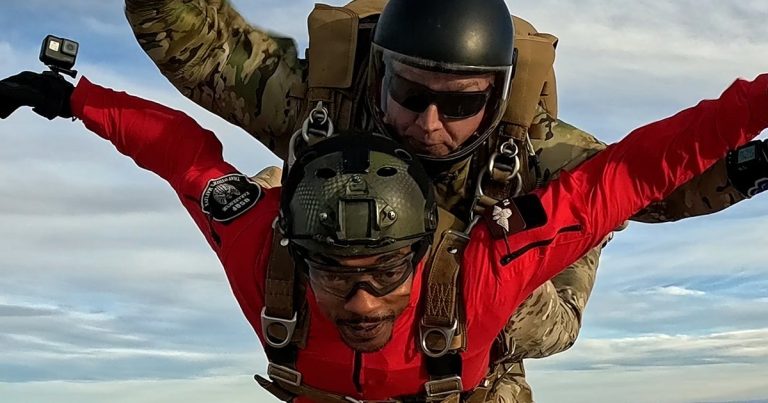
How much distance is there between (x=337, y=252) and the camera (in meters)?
3.34

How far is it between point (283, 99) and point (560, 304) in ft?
5.04

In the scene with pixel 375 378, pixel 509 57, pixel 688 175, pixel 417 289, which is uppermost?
pixel 509 57

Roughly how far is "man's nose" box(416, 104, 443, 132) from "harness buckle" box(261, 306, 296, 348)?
2.80ft

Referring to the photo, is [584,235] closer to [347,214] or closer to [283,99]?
[347,214]

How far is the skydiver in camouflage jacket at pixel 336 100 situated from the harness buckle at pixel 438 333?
1.87ft

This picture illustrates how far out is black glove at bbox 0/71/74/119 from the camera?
4195mm

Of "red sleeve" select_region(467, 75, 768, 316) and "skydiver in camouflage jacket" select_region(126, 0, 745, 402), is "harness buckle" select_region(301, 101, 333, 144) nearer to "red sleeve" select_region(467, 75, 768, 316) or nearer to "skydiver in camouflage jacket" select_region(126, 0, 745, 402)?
"skydiver in camouflage jacket" select_region(126, 0, 745, 402)

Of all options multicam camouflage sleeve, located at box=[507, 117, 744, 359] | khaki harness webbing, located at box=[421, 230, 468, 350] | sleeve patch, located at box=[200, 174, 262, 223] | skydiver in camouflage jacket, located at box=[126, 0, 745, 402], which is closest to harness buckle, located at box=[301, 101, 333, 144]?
skydiver in camouflage jacket, located at box=[126, 0, 745, 402]

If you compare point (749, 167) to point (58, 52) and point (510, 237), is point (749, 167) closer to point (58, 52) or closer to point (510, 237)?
point (510, 237)

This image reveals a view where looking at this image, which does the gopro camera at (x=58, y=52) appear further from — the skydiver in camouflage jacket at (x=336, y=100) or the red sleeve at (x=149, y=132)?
the skydiver in camouflage jacket at (x=336, y=100)

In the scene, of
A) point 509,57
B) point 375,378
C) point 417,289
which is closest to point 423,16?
point 509,57

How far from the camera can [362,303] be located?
3.43 m

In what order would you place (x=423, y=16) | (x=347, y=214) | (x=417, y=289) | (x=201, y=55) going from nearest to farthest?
(x=347, y=214), (x=417, y=289), (x=423, y=16), (x=201, y=55)

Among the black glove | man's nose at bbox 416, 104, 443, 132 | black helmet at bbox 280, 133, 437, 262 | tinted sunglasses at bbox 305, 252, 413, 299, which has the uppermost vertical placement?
the black glove
